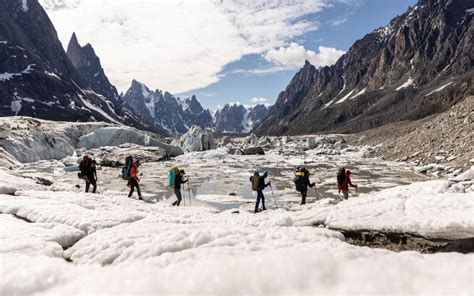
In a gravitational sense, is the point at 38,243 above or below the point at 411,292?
below

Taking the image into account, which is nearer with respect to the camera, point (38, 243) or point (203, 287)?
point (203, 287)

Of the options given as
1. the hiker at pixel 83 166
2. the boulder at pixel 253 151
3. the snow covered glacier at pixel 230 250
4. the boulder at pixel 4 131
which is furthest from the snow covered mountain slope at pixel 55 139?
the snow covered glacier at pixel 230 250

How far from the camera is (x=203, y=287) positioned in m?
4.30

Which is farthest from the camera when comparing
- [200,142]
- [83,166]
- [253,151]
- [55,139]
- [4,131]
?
[200,142]

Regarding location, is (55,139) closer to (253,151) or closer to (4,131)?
(4,131)

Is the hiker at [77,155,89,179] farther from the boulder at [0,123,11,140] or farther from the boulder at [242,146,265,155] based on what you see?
the boulder at [242,146,265,155]

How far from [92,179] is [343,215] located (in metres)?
15.1

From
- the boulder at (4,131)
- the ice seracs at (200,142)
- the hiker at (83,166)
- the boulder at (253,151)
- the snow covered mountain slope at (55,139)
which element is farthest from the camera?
the ice seracs at (200,142)

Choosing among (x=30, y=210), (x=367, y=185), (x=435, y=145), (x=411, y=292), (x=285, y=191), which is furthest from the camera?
(x=435, y=145)

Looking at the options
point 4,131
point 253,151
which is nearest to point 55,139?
point 4,131

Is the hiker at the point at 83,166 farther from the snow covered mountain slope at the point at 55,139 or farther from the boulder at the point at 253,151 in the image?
the boulder at the point at 253,151

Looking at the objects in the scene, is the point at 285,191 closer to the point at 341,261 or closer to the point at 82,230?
the point at 82,230

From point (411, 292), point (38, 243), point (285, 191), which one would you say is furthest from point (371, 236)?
point (285, 191)

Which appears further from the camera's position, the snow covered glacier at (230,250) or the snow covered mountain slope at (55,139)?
the snow covered mountain slope at (55,139)
